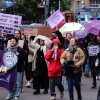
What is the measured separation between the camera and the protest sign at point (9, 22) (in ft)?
39.3

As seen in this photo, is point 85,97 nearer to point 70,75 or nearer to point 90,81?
point 70,75

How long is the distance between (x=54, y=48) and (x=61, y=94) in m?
1.17

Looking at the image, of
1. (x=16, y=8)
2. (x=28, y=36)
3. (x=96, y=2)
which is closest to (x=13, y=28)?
(x=28, y=36)

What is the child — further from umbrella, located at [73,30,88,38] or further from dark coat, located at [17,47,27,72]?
umbrella, located at [73,30,88,38]

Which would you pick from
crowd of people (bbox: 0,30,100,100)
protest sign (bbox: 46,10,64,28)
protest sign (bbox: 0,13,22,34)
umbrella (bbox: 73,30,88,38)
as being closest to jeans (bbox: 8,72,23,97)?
crowd of people (bbox: 0,30,100,100)

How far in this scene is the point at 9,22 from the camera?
39.3 ft

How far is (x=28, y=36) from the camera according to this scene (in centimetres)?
1166

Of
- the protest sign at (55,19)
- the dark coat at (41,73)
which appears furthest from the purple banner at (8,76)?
the protest sign at (55,19)

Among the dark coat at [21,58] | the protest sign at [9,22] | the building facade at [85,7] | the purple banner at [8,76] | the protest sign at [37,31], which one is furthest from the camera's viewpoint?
the building facade at [85,7]

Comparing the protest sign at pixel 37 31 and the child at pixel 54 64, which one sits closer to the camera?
the child at pixel 54 64

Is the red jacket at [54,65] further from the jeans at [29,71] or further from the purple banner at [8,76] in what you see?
the jeans at [29,71]

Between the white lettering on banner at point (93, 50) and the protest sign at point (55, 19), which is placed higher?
the protest sign at point (55, 19)

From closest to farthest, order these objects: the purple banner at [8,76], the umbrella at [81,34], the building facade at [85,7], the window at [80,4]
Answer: the purple banner at [8,76] < the umbrella at [81,34] < the building facade at [85,7] < the window at [80,4]

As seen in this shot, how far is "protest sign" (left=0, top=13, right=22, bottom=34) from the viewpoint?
11969 mm
